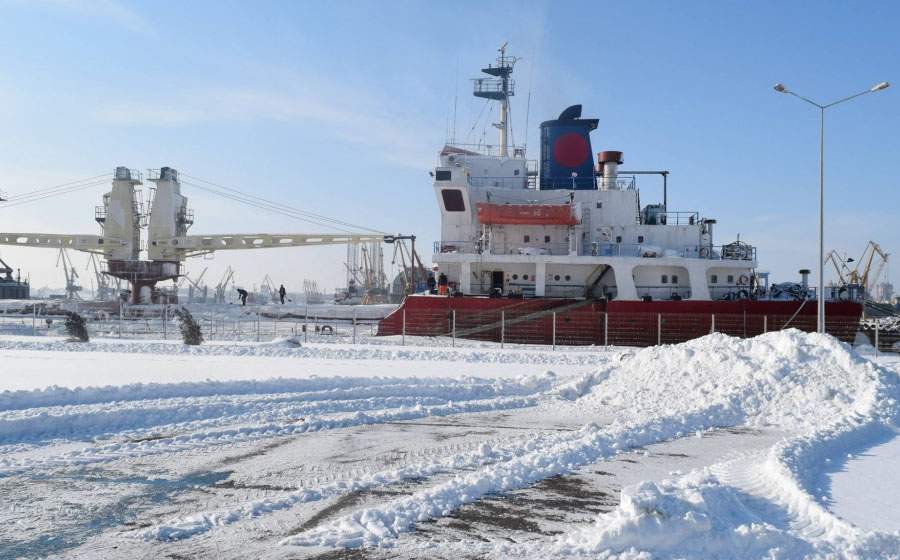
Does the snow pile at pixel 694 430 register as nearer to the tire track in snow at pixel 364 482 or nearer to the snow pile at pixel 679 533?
the snow pile at pixel 679 533

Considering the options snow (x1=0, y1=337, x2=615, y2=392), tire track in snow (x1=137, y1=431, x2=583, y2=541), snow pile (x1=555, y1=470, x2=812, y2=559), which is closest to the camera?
snow pile (x1=555, y1=470, x2=812, y2=559)

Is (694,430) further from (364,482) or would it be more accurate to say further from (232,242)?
(232,242)

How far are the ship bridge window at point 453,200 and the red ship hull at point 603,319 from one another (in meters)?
4.14

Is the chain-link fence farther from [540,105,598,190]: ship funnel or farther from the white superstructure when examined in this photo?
[540,105,598,190]: ship funnel

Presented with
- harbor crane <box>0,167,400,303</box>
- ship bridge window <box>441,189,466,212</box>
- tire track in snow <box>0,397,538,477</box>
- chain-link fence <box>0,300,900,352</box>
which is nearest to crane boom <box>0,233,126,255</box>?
harbor crane <box>0,167,400,303</box>

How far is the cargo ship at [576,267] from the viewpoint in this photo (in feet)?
74.6

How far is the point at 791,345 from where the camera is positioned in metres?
11.9

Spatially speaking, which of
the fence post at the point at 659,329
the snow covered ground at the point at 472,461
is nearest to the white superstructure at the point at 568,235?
the fence post at the point at 659,329

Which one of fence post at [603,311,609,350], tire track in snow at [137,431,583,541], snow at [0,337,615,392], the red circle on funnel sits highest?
the red circle on funnel

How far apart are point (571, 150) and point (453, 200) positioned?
5.74 metres

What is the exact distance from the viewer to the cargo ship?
22750mm

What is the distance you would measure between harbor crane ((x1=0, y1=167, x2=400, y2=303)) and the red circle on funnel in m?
16.6

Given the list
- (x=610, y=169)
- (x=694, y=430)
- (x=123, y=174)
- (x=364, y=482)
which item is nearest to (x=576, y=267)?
(x=610, y=169)

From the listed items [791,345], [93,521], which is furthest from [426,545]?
[791,345]
